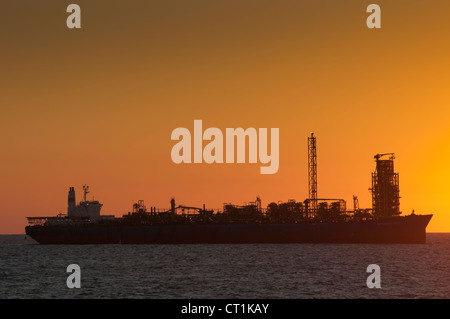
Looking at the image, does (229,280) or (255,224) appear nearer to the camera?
(229,280)

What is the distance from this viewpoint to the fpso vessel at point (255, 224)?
14312 centimetres

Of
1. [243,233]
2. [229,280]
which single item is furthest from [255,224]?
[229,280]

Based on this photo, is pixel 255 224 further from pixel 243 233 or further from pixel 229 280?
pixel 229 280

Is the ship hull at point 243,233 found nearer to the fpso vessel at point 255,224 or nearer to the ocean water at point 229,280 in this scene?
the fpso vessel at point 255,224

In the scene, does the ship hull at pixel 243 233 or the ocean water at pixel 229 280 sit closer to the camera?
the ocean water at pixel 229 280

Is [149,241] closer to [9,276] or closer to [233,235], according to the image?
[233,235]

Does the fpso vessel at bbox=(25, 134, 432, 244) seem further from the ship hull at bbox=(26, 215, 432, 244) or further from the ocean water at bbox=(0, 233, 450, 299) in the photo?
the ocean water at bbox=(0, 233, 450, 299)

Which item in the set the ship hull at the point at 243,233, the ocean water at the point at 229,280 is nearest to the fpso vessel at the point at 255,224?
the ship hull at the point at 243,233

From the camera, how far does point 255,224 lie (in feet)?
489

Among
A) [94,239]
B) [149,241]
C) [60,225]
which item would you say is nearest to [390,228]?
[149,241]

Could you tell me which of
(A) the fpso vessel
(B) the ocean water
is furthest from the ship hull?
(B) the ocean water

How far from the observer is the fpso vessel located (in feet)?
470

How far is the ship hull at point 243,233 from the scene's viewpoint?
142m

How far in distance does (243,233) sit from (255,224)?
141 inches
